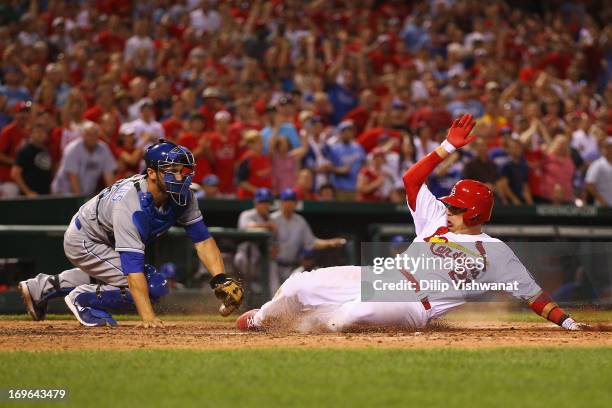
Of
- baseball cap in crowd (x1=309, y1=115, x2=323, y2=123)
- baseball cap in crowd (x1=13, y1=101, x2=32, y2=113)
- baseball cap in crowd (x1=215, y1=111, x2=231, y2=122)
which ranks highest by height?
baseball cap in crowd (x1=13, y1=101, x2=32, y2=113)

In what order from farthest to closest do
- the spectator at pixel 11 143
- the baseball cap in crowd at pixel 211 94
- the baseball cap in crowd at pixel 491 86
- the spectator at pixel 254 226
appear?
the baseball cap in crowd at pixel 491 86
the baseball cap in crowd at pixel 211 94
the spectator at pixel 11 143
the spectator at pixel 254 226

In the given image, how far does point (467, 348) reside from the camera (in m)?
7.23

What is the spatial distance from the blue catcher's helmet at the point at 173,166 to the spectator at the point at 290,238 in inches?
187

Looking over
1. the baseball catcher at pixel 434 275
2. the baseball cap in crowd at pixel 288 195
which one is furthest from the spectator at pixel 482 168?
the baseball catcher at pixel 434 275

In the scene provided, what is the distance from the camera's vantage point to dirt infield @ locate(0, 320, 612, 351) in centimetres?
741

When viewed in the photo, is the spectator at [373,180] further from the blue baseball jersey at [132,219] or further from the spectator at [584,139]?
the blue baseball jersey at [132,219]

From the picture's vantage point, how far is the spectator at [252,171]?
1414 centimetres

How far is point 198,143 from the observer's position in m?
14.0

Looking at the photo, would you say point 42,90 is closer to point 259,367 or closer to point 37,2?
point 37,2

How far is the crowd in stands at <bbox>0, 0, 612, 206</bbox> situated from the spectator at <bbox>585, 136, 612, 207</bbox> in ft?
0.07

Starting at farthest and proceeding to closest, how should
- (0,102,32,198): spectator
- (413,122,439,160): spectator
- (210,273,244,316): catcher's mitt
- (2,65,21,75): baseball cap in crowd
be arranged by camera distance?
(413,122,439,160): spectator, (2,65,21,75): baseball cap in crowd, (0,102,32,198): spectator, (210,273,244,316): catcher's mitt

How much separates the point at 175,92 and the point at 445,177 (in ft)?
13.7

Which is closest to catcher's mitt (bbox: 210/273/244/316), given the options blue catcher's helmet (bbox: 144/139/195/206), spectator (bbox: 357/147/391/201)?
blue catcher's helmet (bbox: 144/139/195/206)

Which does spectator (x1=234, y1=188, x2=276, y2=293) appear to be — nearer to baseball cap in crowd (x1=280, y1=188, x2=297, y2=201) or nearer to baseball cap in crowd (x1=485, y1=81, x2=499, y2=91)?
baseball cap in crowd (x1=280, y1=188, x2=297, y2=201)
